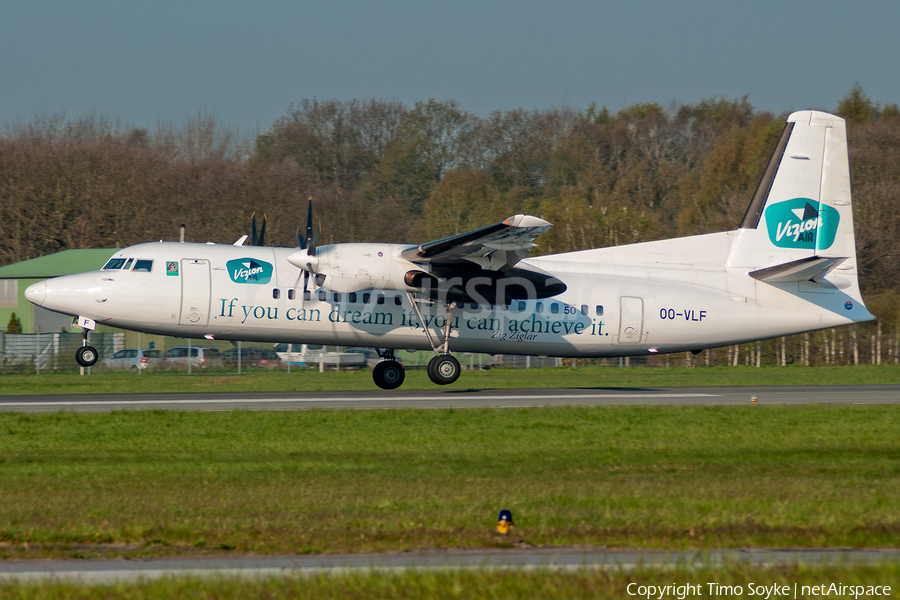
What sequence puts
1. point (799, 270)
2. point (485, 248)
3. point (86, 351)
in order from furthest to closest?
point (799, 270)
point (86, 351)
point (485, 248)

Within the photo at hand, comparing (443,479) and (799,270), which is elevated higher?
(799,270)

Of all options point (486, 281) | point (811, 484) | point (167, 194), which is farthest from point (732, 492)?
point (167, 194)

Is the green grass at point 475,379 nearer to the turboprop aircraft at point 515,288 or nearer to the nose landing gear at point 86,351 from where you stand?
the turboprop aircraft at point 515,288

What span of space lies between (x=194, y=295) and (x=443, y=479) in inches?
399

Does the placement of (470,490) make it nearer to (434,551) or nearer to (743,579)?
(434,551)

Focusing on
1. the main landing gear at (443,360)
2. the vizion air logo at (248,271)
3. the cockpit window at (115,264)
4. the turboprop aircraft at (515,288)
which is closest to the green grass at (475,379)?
the main landing gear at (443,360)

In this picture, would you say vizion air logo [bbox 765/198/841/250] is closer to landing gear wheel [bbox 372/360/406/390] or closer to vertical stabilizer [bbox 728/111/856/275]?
vertical stabilizer [bbox 728/111/856/275]

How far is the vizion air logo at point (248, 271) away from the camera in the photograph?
63.5 ft

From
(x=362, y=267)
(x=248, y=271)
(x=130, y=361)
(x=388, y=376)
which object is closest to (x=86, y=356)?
(x=248, y=271)

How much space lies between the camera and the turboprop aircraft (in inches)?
749

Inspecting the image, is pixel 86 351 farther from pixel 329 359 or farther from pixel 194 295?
pixel 329 359

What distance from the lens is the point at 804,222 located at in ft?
73.2

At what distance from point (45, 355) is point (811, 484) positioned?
98.3 ft

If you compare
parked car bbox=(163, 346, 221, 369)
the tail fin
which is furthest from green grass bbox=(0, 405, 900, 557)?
parked car bbox=(163, 346, 221, 369)
